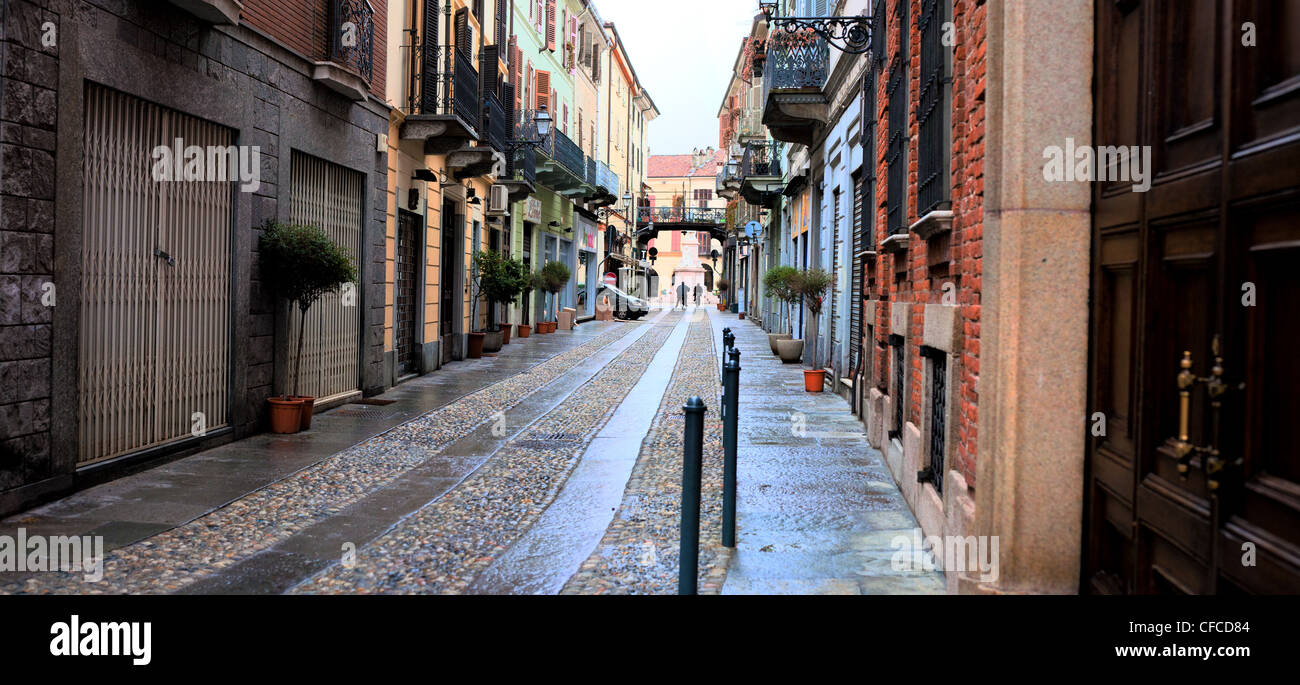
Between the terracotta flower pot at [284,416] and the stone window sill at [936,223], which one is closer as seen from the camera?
the stone window sill at [936,223]

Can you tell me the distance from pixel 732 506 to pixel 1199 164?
3093 millimetres

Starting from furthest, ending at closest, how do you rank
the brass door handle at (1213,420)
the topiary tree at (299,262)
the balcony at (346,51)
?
the balcony at (346,51), the topiary tree at (299,262), the brass door handle at (1213,420)

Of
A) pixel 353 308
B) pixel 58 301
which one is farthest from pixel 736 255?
pixel 58 301

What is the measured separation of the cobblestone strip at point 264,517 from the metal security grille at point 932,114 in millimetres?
4391

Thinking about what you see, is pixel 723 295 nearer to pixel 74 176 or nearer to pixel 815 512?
pixel 815 512

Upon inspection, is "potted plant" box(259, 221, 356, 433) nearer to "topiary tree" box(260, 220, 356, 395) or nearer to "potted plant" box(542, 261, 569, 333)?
"topiary tree" box(260, 220, 356, 395)

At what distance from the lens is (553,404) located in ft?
38.9

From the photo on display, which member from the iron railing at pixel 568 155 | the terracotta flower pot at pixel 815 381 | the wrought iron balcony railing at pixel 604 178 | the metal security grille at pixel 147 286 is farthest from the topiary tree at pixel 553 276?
the metal security grille at pixel 147 286

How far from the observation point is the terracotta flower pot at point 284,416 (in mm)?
9406

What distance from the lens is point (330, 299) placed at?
450 inches

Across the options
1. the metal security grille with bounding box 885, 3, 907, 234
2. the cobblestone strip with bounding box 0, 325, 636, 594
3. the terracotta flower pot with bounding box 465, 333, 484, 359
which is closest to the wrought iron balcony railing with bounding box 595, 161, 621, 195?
the terracotta flower pot with bounding box 465, 333, 484, 359

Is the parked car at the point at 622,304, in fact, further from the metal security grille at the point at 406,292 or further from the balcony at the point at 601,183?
the metal security grille at the point at 406,292
